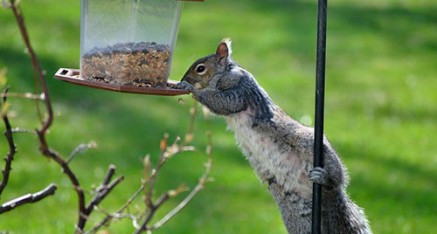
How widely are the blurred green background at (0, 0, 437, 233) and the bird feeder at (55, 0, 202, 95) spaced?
70.9 inches

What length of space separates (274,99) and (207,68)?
4464 mm

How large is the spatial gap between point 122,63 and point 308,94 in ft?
16.3

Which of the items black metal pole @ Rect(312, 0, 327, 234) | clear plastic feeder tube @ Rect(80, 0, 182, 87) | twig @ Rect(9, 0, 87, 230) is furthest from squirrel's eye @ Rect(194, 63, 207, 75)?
black metal pole @ Rect(312, 0, 327, 234)

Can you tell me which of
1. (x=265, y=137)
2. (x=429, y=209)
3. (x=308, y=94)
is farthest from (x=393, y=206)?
(x=265, y=137)

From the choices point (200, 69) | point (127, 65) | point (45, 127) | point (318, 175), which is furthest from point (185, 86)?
point (45, 127)

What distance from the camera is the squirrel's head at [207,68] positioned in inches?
139

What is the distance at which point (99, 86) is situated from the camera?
10.3 ft

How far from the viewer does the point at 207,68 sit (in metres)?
3.53

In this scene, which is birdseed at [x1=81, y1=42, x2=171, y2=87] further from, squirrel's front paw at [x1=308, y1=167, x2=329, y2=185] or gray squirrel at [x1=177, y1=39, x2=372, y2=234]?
squirrel's front paw at [x1=308, y1=167, x2=329, y2=185]

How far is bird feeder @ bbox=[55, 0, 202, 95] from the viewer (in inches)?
132

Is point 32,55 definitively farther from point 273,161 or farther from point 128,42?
point 273,161

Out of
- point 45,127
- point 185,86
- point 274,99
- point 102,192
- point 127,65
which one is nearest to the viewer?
point 45,127

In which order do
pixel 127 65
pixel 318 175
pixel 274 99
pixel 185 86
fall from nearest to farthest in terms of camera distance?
pixel 318 175, pixel 127 65, pixel 185 86, pixel 274 99

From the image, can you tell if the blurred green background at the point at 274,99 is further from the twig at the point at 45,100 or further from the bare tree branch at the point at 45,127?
the twig at the point at 45,100
